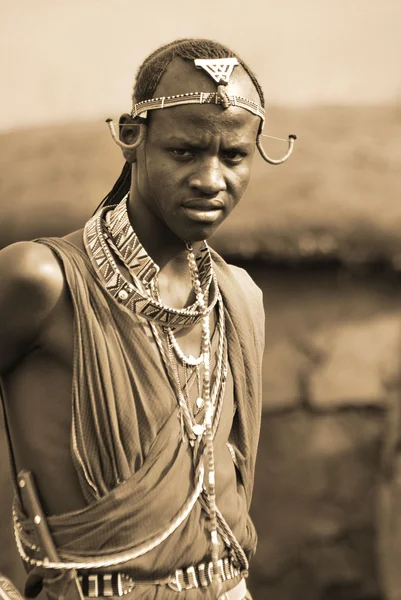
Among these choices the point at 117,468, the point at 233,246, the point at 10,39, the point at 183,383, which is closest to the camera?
the point at 117,468

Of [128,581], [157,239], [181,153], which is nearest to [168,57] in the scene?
[181,153]

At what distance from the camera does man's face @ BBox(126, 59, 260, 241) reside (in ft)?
6.27

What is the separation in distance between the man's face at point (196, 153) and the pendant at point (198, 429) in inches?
12.6

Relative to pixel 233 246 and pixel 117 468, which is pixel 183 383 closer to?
pixel 117 468

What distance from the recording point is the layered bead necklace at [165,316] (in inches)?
78.3

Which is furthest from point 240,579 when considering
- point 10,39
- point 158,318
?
point 10,39

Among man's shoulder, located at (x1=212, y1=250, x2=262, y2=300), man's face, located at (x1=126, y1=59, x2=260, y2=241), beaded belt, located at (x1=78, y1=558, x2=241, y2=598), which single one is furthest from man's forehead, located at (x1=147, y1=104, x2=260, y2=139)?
beaded belt, located at (x1=78, y1=558, x2=241, y2=598)

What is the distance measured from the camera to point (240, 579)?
212cm

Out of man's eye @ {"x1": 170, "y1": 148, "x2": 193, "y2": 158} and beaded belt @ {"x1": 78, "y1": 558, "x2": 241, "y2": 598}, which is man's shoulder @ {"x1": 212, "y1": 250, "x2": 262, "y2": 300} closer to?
man's eye @ {"x1": 170, "y1": 148, "x2": 193, "y2": 158}

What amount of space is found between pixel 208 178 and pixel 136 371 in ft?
1.13

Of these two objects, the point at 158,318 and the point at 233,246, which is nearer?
the point at 158,318

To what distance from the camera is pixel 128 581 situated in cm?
193

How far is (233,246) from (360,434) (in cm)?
77

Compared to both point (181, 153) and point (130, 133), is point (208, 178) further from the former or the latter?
point (130, 133)
